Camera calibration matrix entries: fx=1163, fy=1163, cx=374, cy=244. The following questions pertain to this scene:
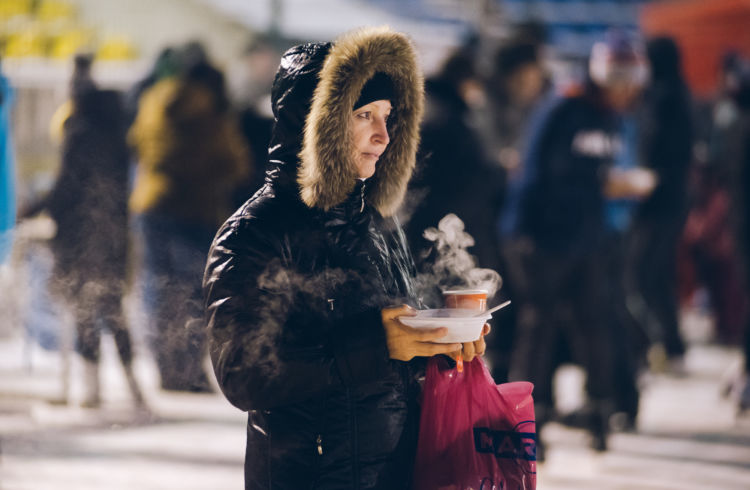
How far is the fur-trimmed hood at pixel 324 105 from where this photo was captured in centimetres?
276

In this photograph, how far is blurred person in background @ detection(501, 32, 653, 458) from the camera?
641cm

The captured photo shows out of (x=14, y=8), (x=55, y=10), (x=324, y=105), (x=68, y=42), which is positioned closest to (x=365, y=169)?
(x=324, y=105)

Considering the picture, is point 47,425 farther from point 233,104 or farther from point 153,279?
point 233,104

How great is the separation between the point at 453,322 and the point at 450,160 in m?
3.96

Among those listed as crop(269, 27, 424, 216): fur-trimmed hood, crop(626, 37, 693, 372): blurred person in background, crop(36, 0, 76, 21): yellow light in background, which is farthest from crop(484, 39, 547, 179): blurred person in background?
crop(36, 0, 76, 21): yellow light in background

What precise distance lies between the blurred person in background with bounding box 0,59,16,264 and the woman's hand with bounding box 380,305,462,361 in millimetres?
2981

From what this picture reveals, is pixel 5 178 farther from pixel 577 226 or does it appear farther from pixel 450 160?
pixel 577 226

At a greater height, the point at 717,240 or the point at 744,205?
the point at 744,205

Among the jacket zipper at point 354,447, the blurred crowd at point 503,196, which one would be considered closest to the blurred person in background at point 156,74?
the blurred crowd at point 503,196

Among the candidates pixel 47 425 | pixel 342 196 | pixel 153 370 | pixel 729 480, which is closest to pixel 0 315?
pixel 153 370

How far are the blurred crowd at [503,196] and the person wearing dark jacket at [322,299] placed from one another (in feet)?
9.16

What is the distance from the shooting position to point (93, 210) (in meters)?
7.50

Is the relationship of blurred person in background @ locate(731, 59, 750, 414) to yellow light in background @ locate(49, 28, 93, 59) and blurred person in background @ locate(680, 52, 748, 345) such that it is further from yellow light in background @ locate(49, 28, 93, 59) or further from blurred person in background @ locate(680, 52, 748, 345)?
yellow light in background @ locate(49, 28, 93, 59)

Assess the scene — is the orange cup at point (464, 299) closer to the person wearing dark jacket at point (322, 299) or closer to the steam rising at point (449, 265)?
the person wearing dark jacket at point (322, 299)
